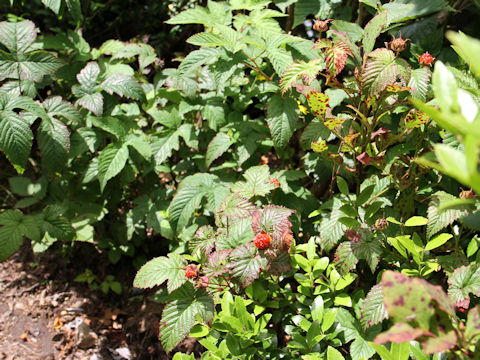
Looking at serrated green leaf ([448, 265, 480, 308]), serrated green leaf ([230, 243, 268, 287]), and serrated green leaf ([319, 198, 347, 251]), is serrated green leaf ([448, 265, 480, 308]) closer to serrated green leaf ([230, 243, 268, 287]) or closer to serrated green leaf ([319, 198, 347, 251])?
serrated green leaf ([319, 198, 347, 251])

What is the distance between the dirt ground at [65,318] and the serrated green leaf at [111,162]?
0.86 metres

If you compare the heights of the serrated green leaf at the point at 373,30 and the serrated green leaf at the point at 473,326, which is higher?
the serrated green leaf at the point at 373,30

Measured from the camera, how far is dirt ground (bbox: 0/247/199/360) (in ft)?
7.29

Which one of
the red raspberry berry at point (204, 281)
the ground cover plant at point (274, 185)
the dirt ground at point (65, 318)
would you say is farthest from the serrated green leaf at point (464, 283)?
the dirt ground at point (65, 318)

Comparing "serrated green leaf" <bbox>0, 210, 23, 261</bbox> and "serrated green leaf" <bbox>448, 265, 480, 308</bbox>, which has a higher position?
"serrated green leaf" <bbox>448, 265, 480, 308</bbox>

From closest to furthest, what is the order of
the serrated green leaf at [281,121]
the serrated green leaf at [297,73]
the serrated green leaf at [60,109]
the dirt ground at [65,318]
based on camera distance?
the serrated green leaf at [297,73] < the serrated green leaf at [281,121] < the serrated green leaf at [60,109] < the dirt ground at [65,318]

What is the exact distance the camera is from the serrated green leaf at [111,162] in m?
1.97

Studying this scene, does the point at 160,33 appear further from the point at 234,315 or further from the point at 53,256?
the point at 234,315

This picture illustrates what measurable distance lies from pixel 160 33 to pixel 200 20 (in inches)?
59.1

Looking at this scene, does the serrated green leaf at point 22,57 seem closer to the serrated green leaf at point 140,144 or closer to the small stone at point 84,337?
the serrated green leaf at point 140,144

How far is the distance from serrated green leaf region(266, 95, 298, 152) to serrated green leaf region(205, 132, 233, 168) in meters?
0.29

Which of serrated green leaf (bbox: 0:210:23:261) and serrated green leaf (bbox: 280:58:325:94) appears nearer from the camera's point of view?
serrated green leaf (bbox: 280:58:325:94)

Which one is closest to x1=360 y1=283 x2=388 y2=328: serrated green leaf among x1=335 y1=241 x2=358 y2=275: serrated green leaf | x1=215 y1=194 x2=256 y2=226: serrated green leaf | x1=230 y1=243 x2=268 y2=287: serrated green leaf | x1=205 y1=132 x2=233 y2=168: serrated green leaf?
x1=335 y1=241 x2=358 y2=275: serrated green leaf

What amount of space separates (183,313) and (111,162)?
2.89 feet
